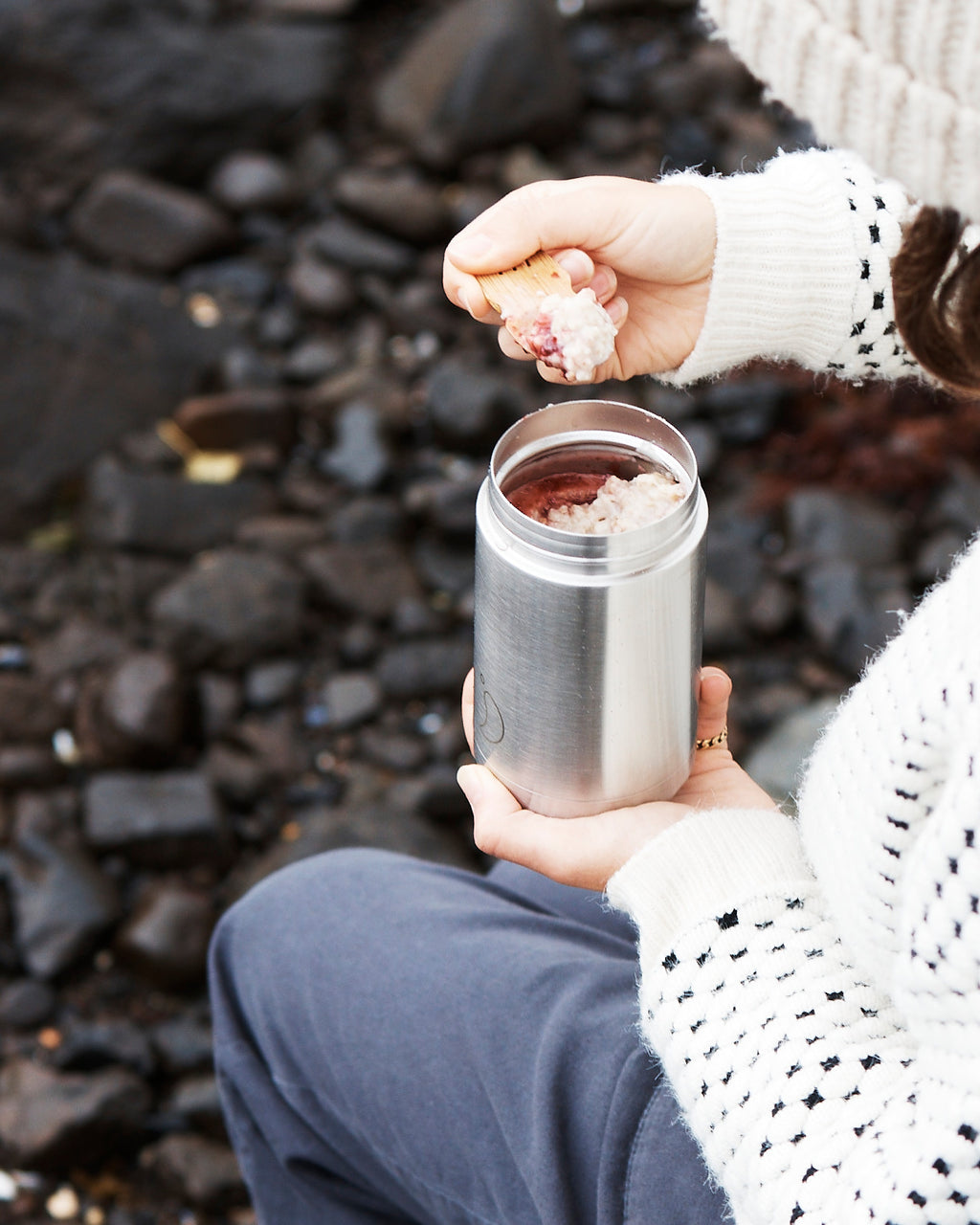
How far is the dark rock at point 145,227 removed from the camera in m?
3.29

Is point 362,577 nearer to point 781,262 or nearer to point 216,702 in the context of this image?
point 216,702

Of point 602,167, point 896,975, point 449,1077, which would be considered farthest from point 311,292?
point 896,975

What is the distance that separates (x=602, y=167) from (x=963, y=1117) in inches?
119

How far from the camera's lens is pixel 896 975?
960mm

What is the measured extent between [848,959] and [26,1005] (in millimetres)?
1448

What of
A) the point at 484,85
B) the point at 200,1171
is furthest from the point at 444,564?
the point at 484,85

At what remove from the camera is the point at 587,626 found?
3.72 feet

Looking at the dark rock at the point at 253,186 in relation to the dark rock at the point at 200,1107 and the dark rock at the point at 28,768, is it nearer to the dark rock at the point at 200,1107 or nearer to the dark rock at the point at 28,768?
the dark rock at the point at 28,768

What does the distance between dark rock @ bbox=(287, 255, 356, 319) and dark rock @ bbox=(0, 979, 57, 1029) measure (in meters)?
1.73

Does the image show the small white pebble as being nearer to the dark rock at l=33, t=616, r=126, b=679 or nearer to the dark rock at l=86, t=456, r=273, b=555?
the dark rock at l=33, t=616, r=126, b=679

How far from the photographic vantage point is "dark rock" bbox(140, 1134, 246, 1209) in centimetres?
186

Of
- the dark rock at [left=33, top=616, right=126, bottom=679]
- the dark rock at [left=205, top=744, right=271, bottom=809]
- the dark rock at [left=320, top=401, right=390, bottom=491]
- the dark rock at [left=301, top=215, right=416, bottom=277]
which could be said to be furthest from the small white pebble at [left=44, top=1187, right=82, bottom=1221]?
the dark rock at [left=301, top=215, right=416, bottom=277]

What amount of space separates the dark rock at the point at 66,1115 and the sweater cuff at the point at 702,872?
1.08 m

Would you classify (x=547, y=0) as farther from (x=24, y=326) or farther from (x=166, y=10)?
(x=24, y=326)
